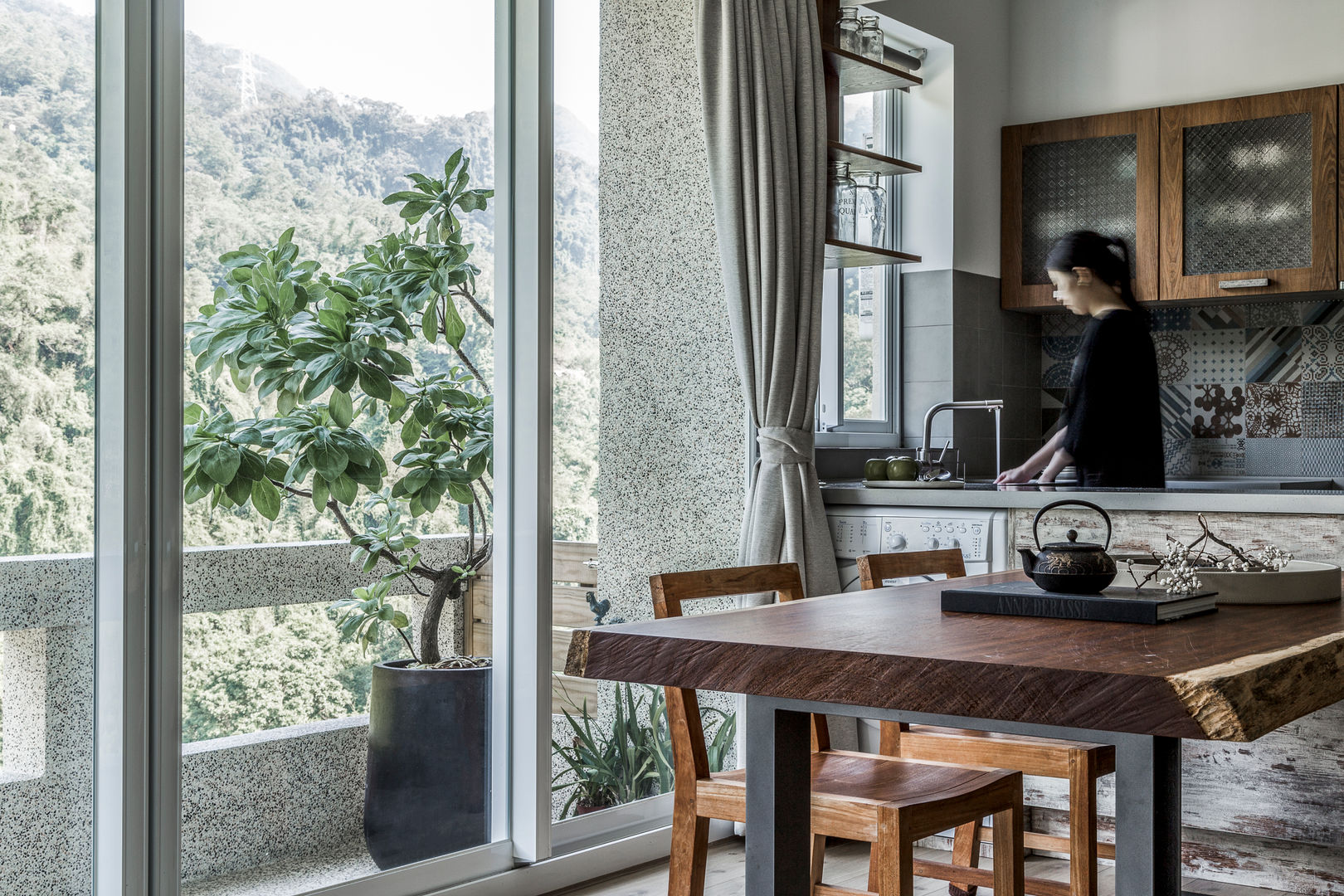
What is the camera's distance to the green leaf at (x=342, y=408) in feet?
8.40

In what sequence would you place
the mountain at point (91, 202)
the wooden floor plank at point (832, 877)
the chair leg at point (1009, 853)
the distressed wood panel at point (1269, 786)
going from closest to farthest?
the mountain at point (91, 202), the chair leg at point (1009, 853), the distressed wood panel at point (1269, 786), the wooden floor plank at point (832, 877)

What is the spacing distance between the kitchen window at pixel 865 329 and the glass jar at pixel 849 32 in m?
0.45

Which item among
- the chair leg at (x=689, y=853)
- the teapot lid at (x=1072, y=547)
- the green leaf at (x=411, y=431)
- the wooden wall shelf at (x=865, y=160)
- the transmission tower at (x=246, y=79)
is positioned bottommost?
the chair leg at (x=689, y=853)

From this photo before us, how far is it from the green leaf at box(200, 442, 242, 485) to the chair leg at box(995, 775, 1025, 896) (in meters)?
1.51

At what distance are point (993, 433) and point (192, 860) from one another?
339 centimetres

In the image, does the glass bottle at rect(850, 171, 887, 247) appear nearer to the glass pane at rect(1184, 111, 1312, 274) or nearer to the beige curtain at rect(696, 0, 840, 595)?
the beige curtain at rect(696, 0, 840, 595)

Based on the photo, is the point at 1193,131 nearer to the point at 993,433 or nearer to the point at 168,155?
the point at 993,433

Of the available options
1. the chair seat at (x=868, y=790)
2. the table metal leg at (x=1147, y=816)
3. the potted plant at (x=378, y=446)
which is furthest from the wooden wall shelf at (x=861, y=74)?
the table metal leg at (x=1147, y=816)

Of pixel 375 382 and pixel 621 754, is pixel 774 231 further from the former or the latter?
pixel 621 754

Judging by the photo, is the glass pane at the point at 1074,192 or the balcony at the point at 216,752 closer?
the balcony at the point at 216,752

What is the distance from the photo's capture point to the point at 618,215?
11.3 ft

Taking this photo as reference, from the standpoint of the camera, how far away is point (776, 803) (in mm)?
1623

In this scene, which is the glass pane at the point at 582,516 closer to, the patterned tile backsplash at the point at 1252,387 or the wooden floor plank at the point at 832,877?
the wooden floor plank at the point at 832,877

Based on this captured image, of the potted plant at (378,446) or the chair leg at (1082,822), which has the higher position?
the potted plant at (378,446)
